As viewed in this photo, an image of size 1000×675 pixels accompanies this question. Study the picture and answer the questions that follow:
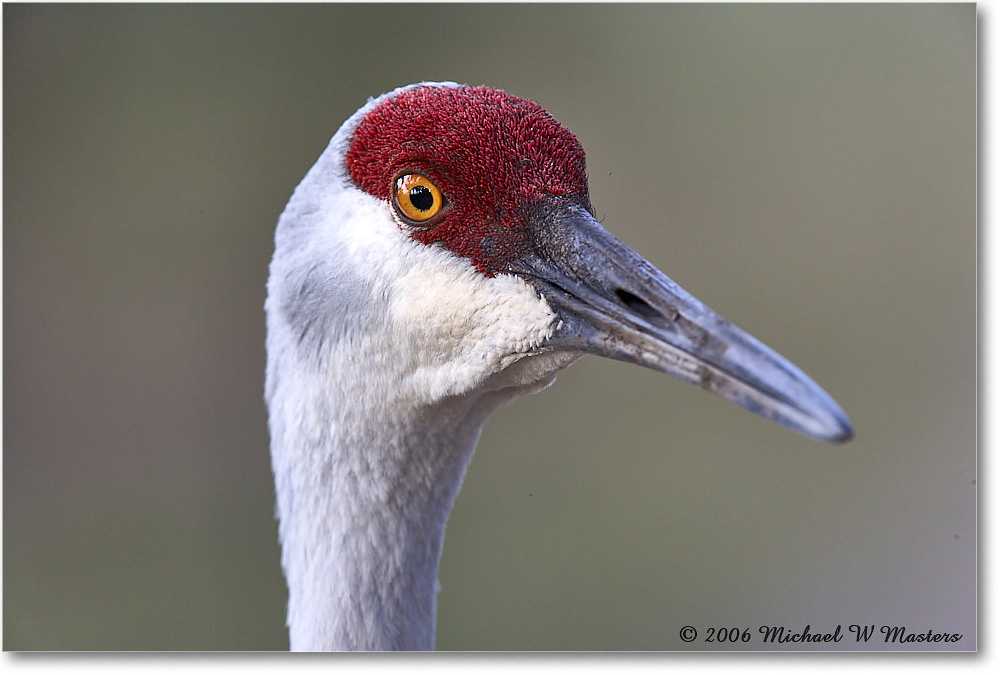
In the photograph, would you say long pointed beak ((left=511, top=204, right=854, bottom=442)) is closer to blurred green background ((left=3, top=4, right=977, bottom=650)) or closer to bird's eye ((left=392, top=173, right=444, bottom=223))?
bird's eye ((left=392, top=173, right=444, bottom=223))

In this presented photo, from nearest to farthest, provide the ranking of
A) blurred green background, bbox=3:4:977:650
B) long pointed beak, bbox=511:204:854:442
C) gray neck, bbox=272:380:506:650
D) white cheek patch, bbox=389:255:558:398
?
long pointed beak, bbox=511:204:854:442
white cheek patch, bbox=389:255:558:398
gray neck, bbox=272:380:506:650
blurred green background, bbox=3:4:977:650

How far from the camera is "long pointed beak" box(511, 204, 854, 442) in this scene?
4.55 ft

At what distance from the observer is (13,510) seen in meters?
2.23

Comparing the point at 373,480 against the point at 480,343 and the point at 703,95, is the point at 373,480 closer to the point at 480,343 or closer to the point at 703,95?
the point at 480,343

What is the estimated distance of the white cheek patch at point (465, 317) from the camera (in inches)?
59.8

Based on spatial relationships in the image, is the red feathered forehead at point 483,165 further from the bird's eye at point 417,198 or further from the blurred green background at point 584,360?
the blurred green background at point 584,360

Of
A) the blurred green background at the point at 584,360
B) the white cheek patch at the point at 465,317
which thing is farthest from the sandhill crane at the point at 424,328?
the blurred green background at the point at 584,360

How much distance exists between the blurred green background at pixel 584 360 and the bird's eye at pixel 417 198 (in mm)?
551

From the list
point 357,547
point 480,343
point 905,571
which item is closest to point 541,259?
point 480,343

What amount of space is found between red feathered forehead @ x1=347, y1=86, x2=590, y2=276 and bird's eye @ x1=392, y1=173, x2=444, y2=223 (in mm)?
14

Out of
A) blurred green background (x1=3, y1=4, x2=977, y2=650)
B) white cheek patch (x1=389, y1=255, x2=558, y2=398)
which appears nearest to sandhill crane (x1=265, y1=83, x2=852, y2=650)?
white cheek patch (x1=389, y1=255, x2=558, y2=398)

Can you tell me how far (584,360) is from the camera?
2373mm

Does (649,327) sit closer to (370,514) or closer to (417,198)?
(417,198)

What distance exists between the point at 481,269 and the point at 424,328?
5.6 inches
